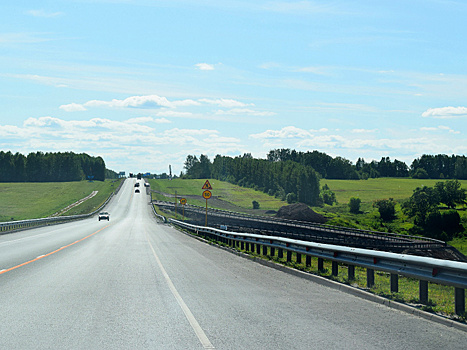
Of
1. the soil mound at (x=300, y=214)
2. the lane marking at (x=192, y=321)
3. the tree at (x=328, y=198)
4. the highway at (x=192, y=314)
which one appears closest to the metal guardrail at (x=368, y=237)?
the soil mound at (x=300, y=214)

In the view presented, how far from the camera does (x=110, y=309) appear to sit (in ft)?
29.9

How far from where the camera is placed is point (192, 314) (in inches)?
343

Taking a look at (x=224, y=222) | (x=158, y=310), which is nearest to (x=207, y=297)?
(x=158, y=310)

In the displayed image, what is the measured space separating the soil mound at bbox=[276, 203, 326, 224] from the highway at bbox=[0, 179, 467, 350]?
290 ft

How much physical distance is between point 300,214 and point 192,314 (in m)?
96.9

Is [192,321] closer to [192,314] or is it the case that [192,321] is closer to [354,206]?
[192,314]

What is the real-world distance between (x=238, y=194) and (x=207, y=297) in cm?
15975

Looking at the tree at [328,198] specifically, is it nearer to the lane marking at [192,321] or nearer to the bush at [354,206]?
the bush at [354,206]

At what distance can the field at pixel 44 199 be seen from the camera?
10312cm

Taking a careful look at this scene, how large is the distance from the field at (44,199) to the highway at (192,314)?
8219cm

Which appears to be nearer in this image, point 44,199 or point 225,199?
point 44,199

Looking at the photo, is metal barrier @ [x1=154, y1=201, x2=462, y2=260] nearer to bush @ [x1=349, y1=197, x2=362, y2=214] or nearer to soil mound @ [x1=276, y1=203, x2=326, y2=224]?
soil mound @ [x1=276, y1=203, x2=326, y2=224]

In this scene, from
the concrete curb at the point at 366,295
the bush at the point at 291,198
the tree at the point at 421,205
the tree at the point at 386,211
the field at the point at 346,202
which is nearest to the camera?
the concrete curb at the point at 366,295

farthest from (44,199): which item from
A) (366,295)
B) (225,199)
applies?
(366,295)
